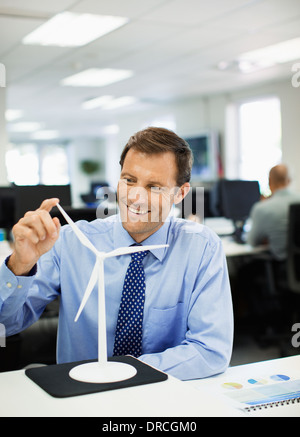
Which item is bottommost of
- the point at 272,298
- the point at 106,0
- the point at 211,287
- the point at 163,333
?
the point at 272,298

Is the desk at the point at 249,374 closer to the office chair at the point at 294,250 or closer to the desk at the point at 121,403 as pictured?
the desk at the point at 121,403

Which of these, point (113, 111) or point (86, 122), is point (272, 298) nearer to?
point (113, 111)

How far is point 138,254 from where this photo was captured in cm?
162

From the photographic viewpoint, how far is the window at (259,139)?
8.24m

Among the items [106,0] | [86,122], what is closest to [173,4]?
[106,0]

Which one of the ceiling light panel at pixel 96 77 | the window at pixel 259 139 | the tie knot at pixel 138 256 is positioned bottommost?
the tie knot at pixel 138 256

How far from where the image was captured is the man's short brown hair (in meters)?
1.59

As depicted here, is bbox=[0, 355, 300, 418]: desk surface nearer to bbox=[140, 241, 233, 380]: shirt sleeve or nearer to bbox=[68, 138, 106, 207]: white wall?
bbox=[140, 241, 233, 380]: shirt sleeve

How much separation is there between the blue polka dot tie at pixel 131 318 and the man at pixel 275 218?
9.91ft

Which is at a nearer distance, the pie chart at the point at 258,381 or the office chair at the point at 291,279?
the pie chart at the point at 258,381

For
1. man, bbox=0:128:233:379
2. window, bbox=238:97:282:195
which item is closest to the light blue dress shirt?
man, bbox=0:128:233:379

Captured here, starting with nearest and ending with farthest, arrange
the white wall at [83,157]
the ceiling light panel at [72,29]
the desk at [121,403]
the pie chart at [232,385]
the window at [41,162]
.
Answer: the desk at [121,403]
the pie chart at [232,385]
the ceiling light panel at [72,29]
the window at [41,162]
the white wall at [83,157]

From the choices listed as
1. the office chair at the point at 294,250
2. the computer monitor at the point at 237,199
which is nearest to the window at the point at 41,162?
the computer monitor at the point at 237,199
